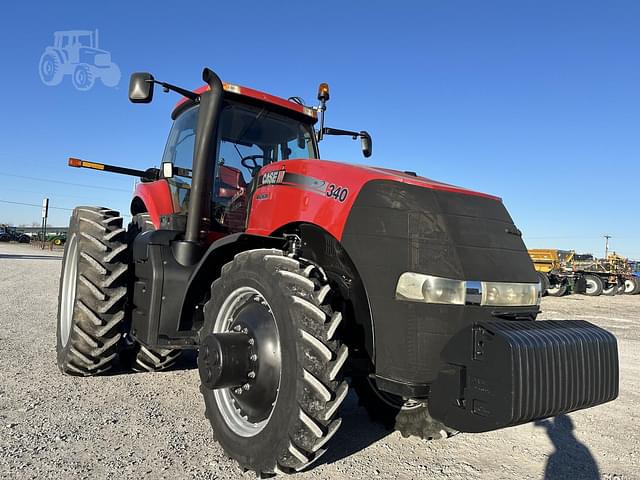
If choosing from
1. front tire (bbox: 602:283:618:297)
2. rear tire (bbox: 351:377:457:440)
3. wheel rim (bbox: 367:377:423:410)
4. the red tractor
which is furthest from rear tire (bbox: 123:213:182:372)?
front tire (bbox: 602:283:618:297)

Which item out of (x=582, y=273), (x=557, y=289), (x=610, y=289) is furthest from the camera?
(x=610, y=289)

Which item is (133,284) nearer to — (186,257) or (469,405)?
(186,257)

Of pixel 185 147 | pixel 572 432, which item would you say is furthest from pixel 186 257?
pixel 572 432

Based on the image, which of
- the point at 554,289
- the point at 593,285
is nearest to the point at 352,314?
the point at 554,289

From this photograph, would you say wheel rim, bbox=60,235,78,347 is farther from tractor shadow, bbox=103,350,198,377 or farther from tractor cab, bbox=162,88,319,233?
tractor cab, bbox=162,88,319,233

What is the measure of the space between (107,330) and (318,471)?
2404 mm

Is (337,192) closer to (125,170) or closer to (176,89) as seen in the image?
(176,89)

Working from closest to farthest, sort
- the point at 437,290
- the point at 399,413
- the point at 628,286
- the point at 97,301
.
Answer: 1. the point at 437,290
2. the point at 399,413
3. the point at 97,301
4. the point at 628,286

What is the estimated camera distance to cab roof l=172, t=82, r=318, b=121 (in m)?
4.18

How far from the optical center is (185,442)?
3115 millimetres

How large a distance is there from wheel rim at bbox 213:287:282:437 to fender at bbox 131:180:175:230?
1870 millimetres

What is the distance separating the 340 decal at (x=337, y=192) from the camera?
2.83 m

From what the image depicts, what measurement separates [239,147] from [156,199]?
1.14 meters

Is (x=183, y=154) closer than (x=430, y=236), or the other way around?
(x=430, y=236)
